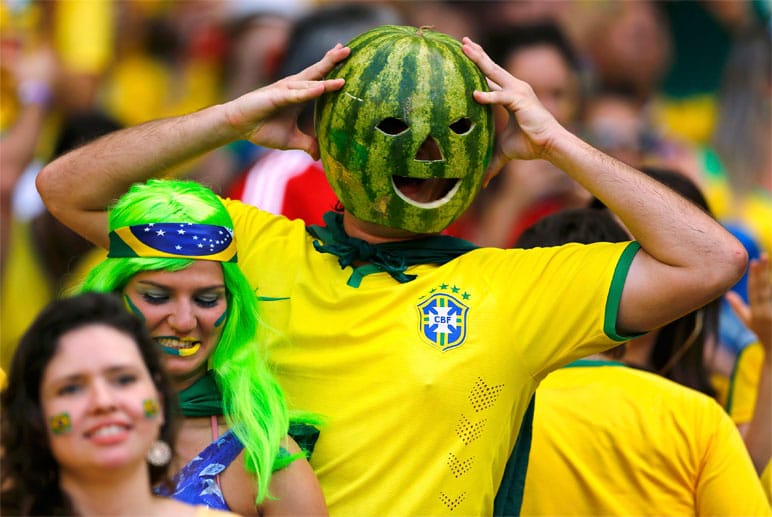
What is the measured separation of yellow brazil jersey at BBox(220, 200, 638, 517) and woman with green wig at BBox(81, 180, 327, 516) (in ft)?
0.62

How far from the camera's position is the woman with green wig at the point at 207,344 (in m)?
4.28

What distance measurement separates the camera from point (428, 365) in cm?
450

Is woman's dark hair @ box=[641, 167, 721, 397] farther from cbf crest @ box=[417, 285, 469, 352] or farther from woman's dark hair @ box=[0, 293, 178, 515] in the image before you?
woman's dark hair @ box=[0, 293, 178, 515]

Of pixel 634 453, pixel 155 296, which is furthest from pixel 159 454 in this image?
pixel 634 453

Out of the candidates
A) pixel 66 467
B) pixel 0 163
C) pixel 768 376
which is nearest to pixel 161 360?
pixel 66 467

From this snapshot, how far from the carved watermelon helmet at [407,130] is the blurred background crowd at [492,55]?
7.68 ft

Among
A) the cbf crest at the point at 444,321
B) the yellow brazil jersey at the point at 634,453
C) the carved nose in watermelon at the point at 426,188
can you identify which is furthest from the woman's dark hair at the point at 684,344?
the cbf crest at the point at 444,321

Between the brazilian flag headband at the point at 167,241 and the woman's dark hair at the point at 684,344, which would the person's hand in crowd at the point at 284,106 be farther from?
the woman's dark hair at the point at 684,344

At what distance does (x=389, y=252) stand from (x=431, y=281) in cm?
18

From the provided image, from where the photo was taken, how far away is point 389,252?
4.73 metres

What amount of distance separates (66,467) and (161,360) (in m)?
0.37

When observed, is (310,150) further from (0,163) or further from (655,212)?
(0,163)

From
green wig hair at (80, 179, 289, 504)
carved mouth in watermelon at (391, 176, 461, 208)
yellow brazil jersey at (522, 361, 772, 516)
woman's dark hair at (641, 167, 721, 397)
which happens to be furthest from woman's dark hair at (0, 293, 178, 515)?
woman's dark hair at (641, 167, 721, 397)

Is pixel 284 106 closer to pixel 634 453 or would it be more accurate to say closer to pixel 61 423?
pixel 61 423
